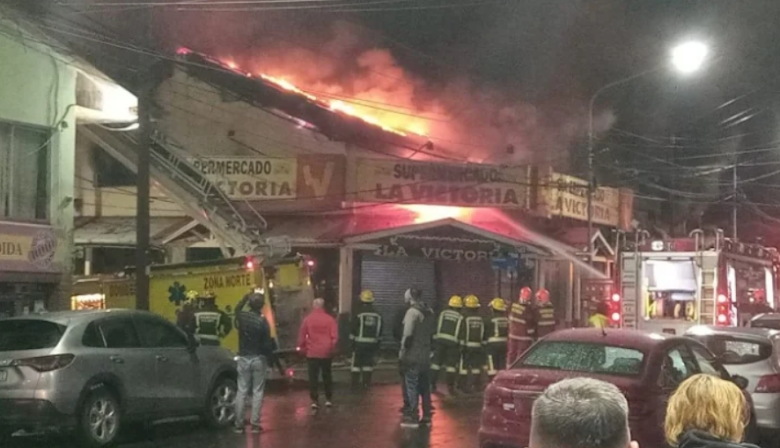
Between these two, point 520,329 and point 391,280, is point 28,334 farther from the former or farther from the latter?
point 391,280

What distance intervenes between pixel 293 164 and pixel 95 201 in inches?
205

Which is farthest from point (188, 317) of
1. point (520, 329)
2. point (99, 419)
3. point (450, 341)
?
point (99, 419)

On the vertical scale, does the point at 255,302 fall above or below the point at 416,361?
above

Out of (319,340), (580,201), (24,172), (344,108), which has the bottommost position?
(319,340)

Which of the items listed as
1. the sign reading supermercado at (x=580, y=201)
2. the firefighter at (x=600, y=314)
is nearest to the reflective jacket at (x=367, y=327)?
the firefighter at (x=600, y=314)

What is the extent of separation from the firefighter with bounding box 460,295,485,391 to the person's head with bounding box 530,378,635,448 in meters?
15.0

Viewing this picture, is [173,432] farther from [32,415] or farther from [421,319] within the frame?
[421,319]

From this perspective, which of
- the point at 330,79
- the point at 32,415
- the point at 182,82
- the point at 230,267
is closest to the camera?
the point at 32,415

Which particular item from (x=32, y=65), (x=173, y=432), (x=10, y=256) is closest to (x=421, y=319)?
(x=173, y=432)

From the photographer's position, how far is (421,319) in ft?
42.6

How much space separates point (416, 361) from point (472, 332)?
193 inches

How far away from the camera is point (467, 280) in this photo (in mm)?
25031

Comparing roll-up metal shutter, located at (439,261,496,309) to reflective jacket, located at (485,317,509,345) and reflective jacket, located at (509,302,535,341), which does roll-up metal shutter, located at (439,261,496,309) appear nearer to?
reflective jacket, located at (485,317,509,345)

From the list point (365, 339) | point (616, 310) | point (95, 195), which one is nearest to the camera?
point (365, 339)
